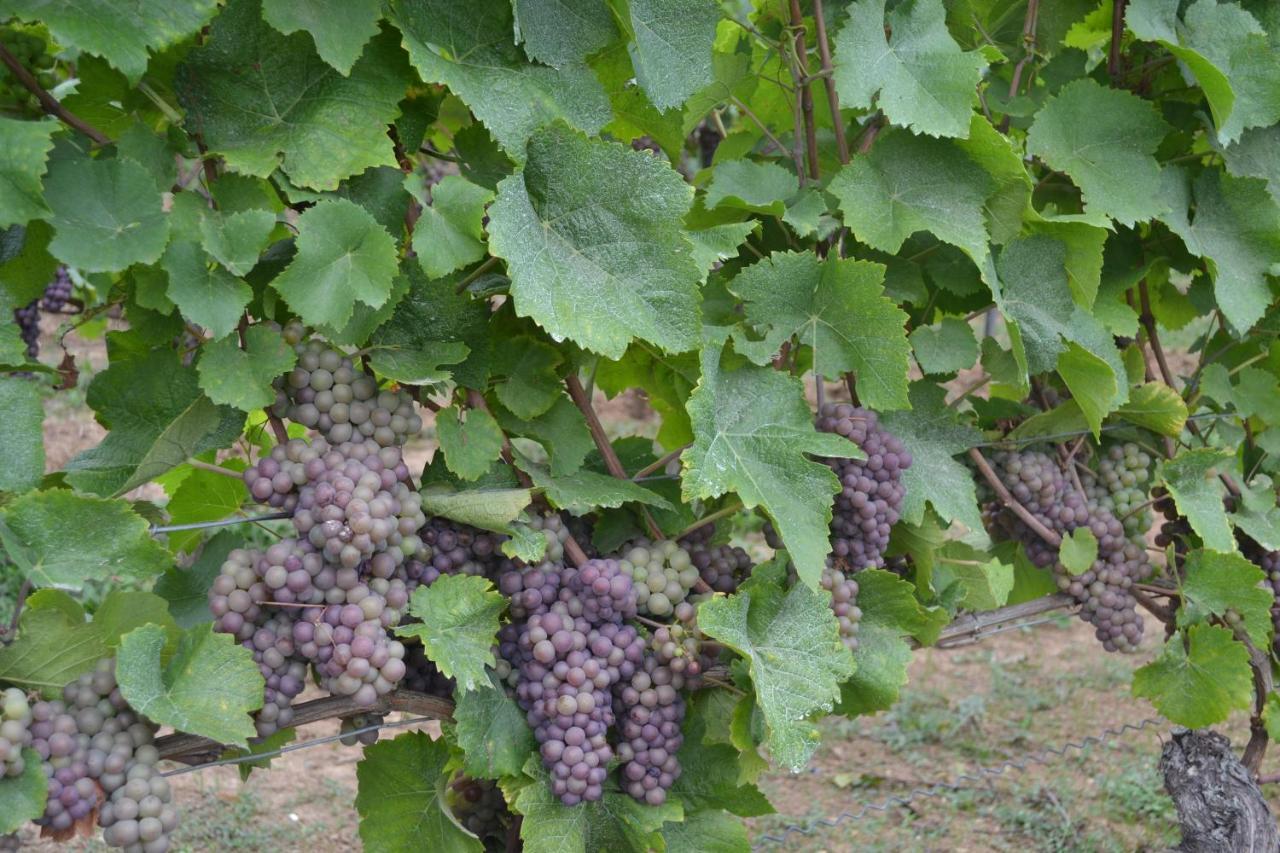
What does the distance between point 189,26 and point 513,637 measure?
0.82 meters

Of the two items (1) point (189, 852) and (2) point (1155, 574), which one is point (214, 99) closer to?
(2) point (1155, 574)

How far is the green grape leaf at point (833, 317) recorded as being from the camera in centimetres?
163

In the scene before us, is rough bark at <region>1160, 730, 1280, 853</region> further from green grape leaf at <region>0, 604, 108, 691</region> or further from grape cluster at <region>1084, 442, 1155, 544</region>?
green grape leaf at <region>0, 604, 108, 691</region>

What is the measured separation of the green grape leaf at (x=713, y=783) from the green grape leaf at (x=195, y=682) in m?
0.65

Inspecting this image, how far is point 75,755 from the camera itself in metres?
1.25

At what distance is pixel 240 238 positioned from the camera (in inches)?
51.0

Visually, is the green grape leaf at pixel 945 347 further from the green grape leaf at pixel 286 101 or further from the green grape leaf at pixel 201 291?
the green grape leaf at pixel 201 291

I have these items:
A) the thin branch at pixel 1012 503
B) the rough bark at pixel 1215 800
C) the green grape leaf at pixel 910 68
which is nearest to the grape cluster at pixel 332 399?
Result: the green grape leaf at pixel 910 68

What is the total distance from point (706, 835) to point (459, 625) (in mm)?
528

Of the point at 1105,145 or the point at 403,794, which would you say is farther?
the point at 1105,145

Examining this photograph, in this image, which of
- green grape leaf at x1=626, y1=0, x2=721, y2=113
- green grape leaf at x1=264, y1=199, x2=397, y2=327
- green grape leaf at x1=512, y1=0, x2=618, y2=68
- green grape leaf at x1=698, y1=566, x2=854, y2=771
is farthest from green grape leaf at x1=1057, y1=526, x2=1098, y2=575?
green grape leaf at x1=264, y1=199, x2=397, y2=327

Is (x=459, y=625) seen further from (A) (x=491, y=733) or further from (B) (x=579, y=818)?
(B) (x=579, y=818)

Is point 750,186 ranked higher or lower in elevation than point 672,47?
lower

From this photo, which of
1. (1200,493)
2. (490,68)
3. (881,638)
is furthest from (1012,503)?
(490,68)
